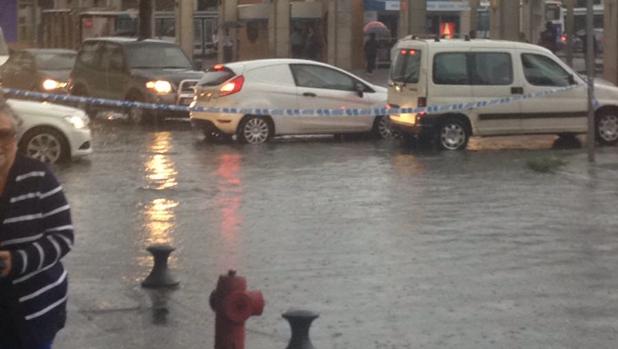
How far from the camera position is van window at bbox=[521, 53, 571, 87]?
22328 mm

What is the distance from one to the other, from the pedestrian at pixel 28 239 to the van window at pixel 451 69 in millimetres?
16840

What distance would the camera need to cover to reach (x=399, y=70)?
22.6 metres

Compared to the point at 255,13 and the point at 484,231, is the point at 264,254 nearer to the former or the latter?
the point at 484,231

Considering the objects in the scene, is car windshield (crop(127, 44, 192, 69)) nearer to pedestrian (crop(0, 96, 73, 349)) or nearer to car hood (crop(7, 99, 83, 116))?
car hood (crop(7, 99, 83, 116))

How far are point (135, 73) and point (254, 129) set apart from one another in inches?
248

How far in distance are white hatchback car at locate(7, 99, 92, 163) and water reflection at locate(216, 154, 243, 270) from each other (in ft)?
6.54

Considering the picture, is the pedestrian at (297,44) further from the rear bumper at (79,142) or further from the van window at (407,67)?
the rear bumper at (79,142)

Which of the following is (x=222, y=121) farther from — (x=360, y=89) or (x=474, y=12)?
(x=474, y=12)

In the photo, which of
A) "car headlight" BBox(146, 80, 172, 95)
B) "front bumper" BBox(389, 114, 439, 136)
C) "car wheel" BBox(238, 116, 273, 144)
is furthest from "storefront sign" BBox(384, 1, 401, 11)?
"front bumper" BBox(389, 114, 439, 136)

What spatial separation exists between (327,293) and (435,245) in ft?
7.85

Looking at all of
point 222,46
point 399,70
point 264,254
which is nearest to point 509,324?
point 264,254

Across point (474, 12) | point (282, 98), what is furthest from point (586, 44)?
point (474, 12)

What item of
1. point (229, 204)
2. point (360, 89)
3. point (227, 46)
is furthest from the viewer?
point (227, 46)

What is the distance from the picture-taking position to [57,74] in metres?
33.4
